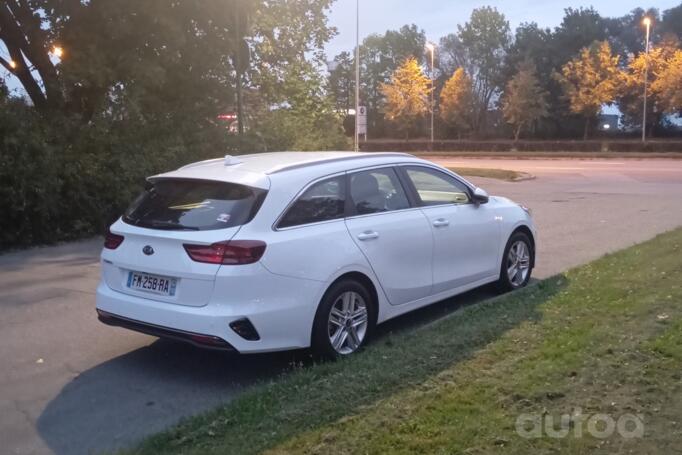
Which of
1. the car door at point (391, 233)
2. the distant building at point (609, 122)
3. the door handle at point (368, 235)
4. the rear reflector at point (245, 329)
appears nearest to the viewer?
the rear reflector at point (245, 329)

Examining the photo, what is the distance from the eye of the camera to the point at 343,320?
592 cm

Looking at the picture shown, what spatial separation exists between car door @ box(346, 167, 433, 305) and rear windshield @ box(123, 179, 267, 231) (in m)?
0.93

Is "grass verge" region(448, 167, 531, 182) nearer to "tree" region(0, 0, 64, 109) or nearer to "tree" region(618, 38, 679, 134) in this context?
"tree" region(0, 0, 64, 109)

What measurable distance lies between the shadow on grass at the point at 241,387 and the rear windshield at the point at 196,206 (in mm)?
1149

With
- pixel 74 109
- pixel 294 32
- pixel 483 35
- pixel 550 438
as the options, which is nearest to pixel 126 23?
pixel 74 109

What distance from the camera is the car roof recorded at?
5844mm

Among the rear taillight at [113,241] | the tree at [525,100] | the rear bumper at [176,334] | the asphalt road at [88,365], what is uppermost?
the tree at [525,100]

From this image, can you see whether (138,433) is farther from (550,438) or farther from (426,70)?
(426,70)

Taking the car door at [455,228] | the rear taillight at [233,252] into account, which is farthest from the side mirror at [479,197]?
the rear taillight at [233,252]

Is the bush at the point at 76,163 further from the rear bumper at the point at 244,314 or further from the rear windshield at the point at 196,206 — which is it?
the rear bumper at the point at 244,314

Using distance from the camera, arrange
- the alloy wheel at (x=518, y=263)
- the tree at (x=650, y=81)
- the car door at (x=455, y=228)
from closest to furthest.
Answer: the car door at (x=455, y=228), the alloy wheel at (x=518, y=263), the tree at (x=650, y=81)

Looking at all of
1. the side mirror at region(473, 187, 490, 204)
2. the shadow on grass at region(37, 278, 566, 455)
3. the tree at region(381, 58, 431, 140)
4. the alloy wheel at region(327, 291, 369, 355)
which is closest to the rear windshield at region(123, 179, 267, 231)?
the alloy wheel at region(327, 291, 369, 355)

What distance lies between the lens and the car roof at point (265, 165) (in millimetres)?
5844

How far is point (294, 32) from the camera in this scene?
21.9 meters
